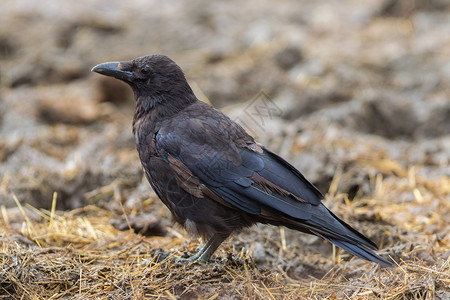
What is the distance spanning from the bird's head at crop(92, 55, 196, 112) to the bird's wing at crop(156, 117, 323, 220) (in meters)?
0.32

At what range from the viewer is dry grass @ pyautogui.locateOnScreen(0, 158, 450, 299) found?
3.25 m

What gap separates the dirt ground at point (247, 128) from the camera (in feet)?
11.4

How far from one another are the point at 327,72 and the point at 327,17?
274cm

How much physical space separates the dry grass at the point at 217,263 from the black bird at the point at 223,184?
254 millimetres

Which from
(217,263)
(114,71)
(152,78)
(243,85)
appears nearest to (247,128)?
(152,78)

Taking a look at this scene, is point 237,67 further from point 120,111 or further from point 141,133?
point 141,133

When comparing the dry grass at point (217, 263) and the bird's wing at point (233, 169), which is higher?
the bird's wing at point (233, 169)

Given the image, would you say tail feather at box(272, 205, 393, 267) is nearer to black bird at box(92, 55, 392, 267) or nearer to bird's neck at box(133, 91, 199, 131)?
black bird at box(92, 55, 392, 267)

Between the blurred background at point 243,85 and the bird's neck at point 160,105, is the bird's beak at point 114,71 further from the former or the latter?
the blurred background at point 243,85

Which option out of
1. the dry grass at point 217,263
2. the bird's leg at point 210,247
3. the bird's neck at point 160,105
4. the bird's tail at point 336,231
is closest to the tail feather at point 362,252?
the bird's tail at point 336,231

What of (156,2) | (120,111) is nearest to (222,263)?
(120,111)

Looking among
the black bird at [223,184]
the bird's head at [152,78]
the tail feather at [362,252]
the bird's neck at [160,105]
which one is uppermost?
the bird's head at [152,78]

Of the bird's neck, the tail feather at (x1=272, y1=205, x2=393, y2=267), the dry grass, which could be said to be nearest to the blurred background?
the dry grass

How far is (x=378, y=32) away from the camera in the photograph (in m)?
9.30
